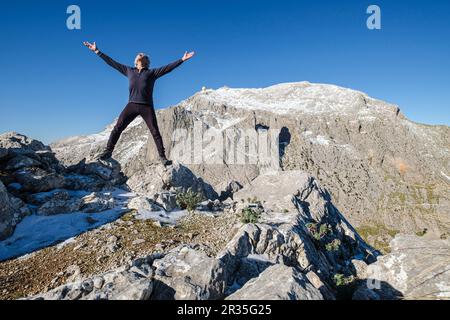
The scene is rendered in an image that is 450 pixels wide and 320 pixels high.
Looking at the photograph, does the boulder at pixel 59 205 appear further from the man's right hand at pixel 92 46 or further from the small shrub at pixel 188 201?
the man's right hand at pixel 92 46

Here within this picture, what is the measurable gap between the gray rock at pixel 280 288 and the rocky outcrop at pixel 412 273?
7649 mm

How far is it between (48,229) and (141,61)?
11351 mm

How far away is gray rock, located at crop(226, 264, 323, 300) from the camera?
8.30 meters

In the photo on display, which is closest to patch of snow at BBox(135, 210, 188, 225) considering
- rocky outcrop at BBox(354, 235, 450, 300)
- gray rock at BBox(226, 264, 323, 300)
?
gray rock at BBox(226, 264, 323, 300)

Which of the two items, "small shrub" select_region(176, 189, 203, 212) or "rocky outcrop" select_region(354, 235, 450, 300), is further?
"small shrub" select_region(176, 189, 203, 212)

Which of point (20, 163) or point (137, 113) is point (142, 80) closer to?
point (137, 113)

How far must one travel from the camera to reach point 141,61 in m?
11.2

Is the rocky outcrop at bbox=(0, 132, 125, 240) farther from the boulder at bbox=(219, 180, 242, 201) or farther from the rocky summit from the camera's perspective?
the boulder at bbox=(219, 180, 242, 201)

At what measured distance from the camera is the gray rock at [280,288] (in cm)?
830

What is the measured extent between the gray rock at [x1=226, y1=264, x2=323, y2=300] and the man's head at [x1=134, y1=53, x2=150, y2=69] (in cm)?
888

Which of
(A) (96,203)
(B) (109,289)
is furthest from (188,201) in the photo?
(B) (109,289)

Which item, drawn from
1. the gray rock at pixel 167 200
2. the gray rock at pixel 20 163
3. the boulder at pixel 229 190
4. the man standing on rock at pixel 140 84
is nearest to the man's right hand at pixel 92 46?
the man standing on rock at pixel 140 84
